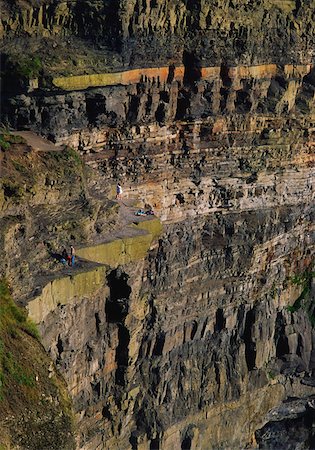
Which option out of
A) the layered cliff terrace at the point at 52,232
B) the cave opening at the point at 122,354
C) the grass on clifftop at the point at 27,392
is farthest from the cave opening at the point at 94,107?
the grass on clifftop at the point at 27,392

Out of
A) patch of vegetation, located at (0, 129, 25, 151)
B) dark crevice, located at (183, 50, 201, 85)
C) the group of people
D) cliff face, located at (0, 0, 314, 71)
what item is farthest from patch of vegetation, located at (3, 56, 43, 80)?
the group of people

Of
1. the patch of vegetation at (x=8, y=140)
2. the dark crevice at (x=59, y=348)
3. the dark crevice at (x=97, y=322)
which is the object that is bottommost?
the dark crevice at (x=97, y=322)

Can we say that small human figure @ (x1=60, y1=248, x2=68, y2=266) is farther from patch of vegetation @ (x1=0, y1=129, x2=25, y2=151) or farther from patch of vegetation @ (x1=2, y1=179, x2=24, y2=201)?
patch of vegetation @ (x1=0, y1=129, x2=25, y2=151)

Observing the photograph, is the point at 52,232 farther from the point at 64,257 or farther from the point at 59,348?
the point at 59,348

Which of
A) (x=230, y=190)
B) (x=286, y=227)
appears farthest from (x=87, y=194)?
(x=286, y=227)

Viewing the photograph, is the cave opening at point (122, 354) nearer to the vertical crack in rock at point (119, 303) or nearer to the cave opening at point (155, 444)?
the vertical crack in rock at point (119, 303)

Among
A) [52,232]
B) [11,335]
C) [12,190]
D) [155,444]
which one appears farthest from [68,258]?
[155,444]
